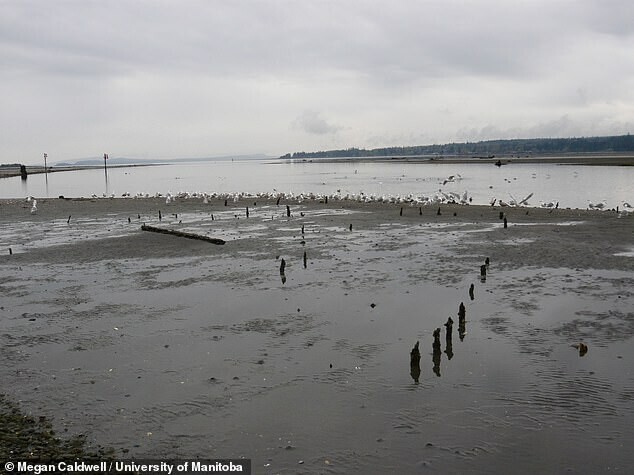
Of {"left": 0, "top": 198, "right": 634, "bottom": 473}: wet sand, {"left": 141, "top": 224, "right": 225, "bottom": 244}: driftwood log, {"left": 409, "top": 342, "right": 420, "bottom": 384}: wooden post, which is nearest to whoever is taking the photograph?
{"left": 0, "top": 198, "right": 634, "bottom": 473}: wet sand

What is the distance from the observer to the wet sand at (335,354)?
717cm

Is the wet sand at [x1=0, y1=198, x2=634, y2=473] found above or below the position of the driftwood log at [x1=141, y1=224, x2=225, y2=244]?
below

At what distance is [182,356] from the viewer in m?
10.3

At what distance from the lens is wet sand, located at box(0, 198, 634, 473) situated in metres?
7.17

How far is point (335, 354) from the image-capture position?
33.7 ft

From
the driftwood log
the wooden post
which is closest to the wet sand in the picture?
the wooden post

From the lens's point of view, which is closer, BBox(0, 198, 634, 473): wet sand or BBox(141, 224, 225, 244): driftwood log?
BBox(0, 198, 634, 473): wet sand

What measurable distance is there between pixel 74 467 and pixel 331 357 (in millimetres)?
4874

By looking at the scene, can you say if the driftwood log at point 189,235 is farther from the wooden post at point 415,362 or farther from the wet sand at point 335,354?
the wooden post at point 415,362

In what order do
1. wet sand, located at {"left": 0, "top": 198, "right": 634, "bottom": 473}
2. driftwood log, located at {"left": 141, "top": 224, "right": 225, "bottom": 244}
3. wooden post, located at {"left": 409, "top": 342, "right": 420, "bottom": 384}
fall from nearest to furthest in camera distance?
wet sand, located at {"left": 0, "top": 198, "right": 634, "bottom": 473}, wooden post, located at {"left": 409, "top": 342, "right": 420, "bottom": 384}, driftwood log, located at {"left": 141, "top": 224, "right": 225, "bottom": 244}

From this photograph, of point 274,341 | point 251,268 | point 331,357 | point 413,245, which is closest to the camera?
point 331,357

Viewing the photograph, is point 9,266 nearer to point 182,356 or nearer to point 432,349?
point 182,356

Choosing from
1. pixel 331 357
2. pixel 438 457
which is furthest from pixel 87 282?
pixel 438 457

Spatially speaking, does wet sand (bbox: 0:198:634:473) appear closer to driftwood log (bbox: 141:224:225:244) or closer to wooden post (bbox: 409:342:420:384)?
wooden post (bbox: 409:342:420:384)
